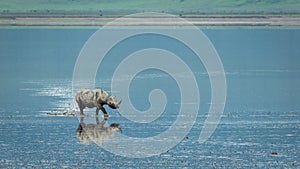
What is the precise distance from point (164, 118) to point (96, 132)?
6.60 metres

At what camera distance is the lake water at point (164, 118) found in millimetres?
42375

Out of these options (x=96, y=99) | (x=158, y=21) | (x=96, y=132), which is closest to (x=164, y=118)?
(x=96, y=99)

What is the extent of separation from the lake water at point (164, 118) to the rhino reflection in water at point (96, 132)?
1.50ft

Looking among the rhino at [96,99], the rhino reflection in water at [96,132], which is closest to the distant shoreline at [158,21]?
the rhino at [96,99]

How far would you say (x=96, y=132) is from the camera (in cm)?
4947

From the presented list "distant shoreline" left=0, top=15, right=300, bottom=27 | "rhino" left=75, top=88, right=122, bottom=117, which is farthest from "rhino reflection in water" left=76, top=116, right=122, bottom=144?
"distant shoreline" left=0, top=15, right=300, bottom=27

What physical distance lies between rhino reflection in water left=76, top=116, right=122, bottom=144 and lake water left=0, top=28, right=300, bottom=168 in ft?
1.50

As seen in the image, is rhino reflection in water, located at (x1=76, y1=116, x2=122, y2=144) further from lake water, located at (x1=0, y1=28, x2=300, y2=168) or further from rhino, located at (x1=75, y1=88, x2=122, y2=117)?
rhino, located at (x1=75, y1=88, x2=122, y2=117)

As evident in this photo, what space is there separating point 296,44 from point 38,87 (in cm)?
6725

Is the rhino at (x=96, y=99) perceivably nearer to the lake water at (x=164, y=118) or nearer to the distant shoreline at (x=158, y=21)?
the lake water at (x=164, y=118)

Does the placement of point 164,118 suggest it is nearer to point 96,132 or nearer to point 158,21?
point 96,132

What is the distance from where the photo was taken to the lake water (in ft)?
139

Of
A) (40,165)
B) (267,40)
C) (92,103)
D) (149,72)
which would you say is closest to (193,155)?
(40,165)

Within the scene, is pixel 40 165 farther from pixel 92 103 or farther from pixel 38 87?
pixel 38 87
